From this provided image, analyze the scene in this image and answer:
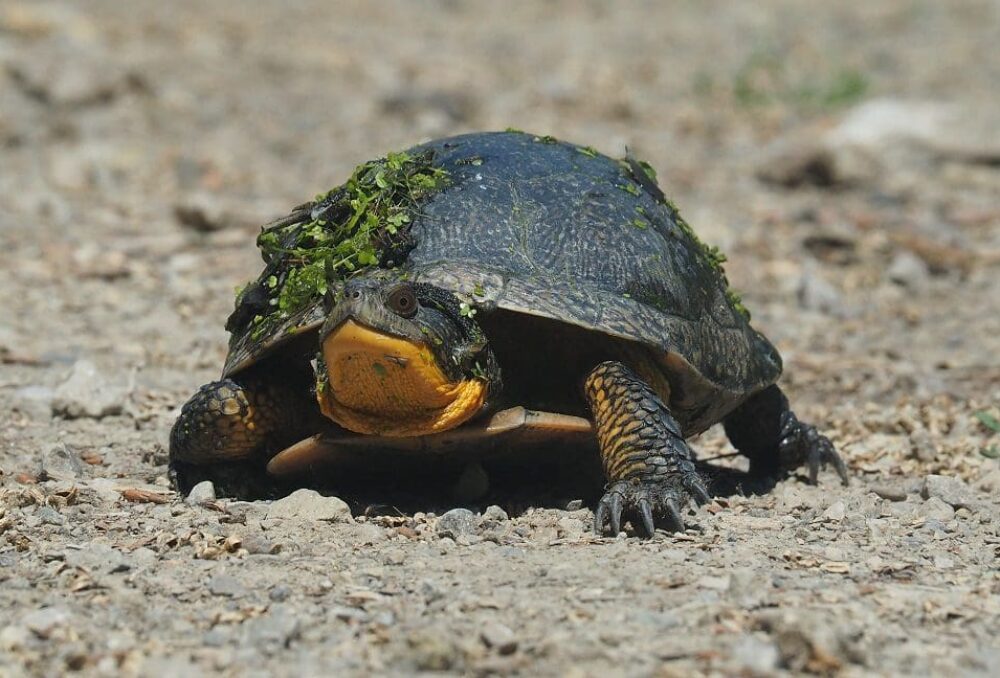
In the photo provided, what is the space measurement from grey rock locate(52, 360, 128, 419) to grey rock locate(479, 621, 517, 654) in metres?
2.94

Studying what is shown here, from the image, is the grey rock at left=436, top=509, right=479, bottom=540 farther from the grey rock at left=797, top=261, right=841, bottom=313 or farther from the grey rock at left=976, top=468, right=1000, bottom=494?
the grey rock at left=797, top=261, right=841, bottom=313

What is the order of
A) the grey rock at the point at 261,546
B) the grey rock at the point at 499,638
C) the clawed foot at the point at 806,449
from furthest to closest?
the clawed foot at the point at 806,449
the grey rock at the point at 261,546
the grey rock at the point at 499,638

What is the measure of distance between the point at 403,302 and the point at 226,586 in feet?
3.23

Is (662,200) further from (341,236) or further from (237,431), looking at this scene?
(237,431)

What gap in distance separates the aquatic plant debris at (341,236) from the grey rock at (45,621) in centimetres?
141

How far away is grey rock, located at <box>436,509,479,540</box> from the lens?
4281mm

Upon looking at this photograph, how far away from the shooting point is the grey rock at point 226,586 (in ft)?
11.9

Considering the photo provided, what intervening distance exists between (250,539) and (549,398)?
118 centimetres

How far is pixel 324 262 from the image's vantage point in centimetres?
460

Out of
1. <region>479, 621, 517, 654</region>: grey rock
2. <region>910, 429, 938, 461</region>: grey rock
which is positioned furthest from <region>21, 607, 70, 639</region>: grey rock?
<region>910, 429, 938, 461</region>: grey rock

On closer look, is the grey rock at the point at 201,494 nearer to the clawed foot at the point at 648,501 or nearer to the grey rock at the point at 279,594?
the grey rock at the point at 279,594

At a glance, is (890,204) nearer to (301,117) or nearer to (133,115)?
(301,117)

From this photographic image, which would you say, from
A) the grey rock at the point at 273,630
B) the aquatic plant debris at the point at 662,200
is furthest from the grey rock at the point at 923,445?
the grey rock at the point at 273,630

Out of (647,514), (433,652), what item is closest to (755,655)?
(433,652)
